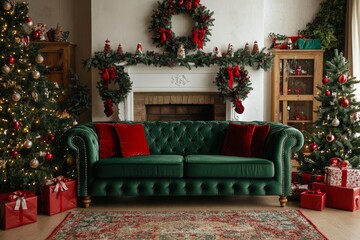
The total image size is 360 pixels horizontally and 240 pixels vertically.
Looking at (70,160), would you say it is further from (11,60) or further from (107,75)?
(107,75)

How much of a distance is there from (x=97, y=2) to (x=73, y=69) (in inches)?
46.7

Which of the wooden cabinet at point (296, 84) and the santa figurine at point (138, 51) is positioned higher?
the santa figurine at point (138, 51)

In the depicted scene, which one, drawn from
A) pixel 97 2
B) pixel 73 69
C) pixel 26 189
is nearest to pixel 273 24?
pixel 97 2

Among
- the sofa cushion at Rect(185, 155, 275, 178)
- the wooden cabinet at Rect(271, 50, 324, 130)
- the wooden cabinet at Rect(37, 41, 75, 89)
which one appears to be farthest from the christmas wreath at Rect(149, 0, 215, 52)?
the sofa cushion at Rect(185, 155, 275, 178)

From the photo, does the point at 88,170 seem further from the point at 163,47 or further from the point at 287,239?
the point at 163,47

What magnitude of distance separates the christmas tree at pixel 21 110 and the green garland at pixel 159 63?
2002 millimetres

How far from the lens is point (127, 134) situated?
5051mm

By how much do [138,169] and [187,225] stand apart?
0.88 metres

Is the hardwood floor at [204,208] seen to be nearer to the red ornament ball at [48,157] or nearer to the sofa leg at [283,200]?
the sofa leg at [283,200]

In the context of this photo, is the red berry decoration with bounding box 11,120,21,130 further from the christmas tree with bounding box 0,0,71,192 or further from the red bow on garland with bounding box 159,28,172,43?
the red bow on garland with bounding box 159,28,172,43

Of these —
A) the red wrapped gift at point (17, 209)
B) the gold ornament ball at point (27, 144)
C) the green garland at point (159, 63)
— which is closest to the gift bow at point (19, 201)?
the red wrapped gift at point (17, 209)

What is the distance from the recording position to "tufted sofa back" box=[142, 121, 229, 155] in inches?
210

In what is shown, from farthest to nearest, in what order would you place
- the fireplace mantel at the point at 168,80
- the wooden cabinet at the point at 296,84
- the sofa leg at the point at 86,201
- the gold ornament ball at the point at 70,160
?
the wooden cabinet at the point at 296,84 → the fireplace mantel at the point at 168,80 → the gold ornament ball at the point at 70,160 → the sofa leg at the point at 86,201

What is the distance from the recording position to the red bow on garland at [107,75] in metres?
6.73
